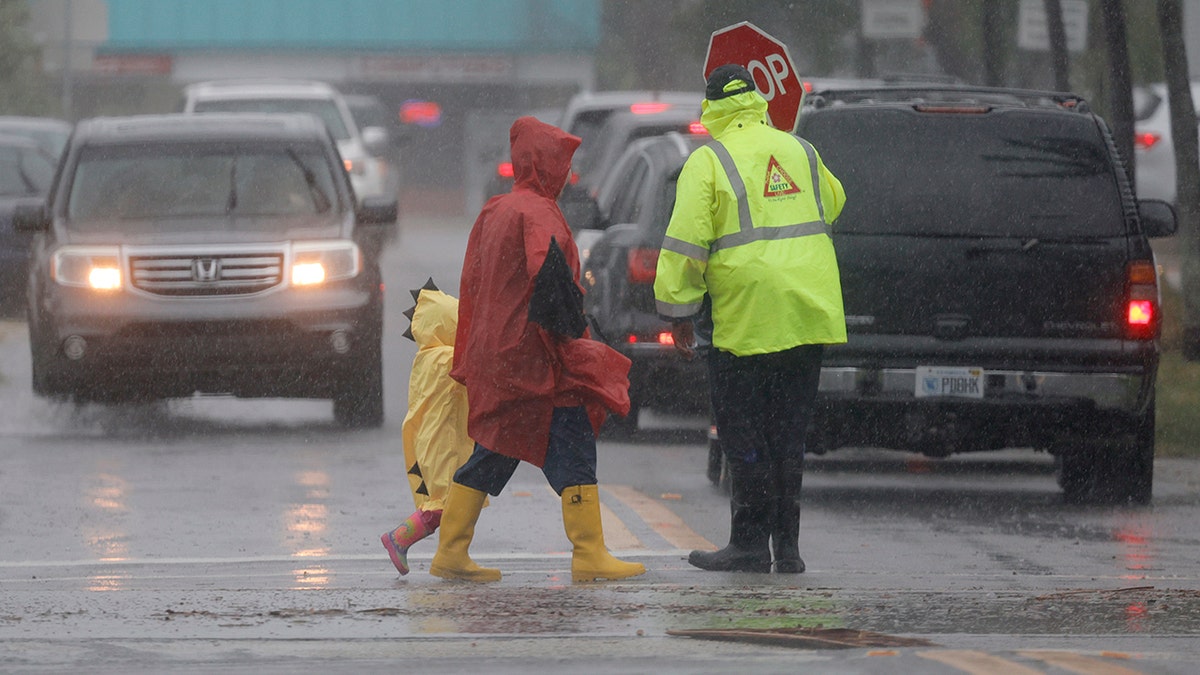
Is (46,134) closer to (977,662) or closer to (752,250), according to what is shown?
(752,250)

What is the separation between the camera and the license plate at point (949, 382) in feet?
33.0

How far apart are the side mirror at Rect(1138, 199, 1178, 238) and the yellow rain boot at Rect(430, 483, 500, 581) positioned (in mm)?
4298

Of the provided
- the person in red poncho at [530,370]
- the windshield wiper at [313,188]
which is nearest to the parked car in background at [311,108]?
the windshield wiper at [313,188]

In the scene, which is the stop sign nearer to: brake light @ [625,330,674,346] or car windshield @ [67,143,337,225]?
brake light @ [625,330,674,346]

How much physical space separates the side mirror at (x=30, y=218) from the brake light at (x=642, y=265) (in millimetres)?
3592

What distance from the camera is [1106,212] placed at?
1012 cm

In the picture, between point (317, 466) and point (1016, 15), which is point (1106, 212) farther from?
point (1016, 15)

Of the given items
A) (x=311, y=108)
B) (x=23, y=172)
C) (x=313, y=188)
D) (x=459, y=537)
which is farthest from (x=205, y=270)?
(x=311, y=108)

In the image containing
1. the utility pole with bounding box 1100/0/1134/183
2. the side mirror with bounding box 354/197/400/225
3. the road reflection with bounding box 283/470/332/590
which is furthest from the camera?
the utility pole with bounding box 1100/0/1134/183

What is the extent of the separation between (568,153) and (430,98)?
52.0 metres

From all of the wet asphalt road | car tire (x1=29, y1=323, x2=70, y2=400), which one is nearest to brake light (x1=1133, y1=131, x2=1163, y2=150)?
the wet asphalt road

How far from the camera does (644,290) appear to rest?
39.9ft

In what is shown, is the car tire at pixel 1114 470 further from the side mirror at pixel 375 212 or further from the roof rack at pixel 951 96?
the side mirror at pixel 375 212

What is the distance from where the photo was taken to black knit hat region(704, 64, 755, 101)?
8.09 m
